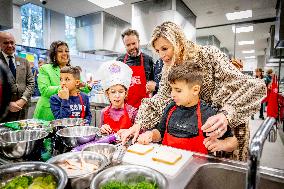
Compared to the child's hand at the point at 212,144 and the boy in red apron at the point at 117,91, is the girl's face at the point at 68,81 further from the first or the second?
the child's hand at the point at 212,144

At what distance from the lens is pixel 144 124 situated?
5.12 feet

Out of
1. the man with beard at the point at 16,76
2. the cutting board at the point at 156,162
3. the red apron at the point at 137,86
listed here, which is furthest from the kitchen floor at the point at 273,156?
the man with beard at the point at 16,76

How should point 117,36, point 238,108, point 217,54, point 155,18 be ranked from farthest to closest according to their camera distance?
point 117,36, point 155,18, point 217,54, point 238,108

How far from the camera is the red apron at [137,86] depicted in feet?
9.83

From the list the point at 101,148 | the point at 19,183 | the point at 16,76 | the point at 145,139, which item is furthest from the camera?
the point at 16,76

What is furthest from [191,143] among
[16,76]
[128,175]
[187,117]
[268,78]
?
[268,78]

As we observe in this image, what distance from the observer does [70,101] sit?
2371mm

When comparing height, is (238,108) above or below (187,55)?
below

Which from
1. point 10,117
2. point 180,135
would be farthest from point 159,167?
point 10,117

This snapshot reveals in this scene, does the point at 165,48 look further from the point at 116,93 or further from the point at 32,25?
the point at 32,25

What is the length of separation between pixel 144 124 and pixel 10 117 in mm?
2451

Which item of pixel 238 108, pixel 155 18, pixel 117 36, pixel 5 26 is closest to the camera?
pixel 238 108

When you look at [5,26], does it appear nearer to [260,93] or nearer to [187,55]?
[187,55]

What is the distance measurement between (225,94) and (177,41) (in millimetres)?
480
